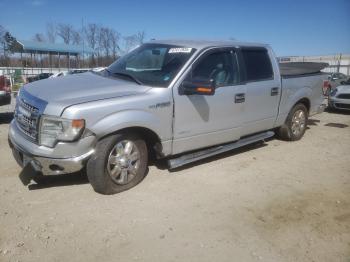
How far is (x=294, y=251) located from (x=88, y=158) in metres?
2.33

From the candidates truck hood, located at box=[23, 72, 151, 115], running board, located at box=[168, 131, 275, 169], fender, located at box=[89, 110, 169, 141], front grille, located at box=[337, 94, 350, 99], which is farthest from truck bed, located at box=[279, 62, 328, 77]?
front grille, located at box=[337, 94, 350, 99]

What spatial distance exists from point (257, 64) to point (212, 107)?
146 cm

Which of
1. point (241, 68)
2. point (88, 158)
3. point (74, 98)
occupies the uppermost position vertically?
point (241, 68)

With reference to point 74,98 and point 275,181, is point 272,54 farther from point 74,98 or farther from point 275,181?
point 74,98

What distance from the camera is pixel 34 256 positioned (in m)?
2.93

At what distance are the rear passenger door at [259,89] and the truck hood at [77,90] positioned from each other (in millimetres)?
1908

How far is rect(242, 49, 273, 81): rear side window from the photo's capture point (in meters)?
5.48

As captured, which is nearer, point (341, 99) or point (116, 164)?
point (116, 164)

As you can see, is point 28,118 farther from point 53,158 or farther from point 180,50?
point 180,50

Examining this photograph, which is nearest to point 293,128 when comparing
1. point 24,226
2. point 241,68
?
point 241,68

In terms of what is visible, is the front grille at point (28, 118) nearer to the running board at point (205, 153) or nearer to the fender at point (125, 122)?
the fender at point (125, 122)

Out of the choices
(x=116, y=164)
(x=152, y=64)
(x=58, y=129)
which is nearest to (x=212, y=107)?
(x=152, y=64)

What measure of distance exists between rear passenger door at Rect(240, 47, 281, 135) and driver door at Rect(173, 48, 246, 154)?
0.21m

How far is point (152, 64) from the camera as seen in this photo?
4.88 metres
